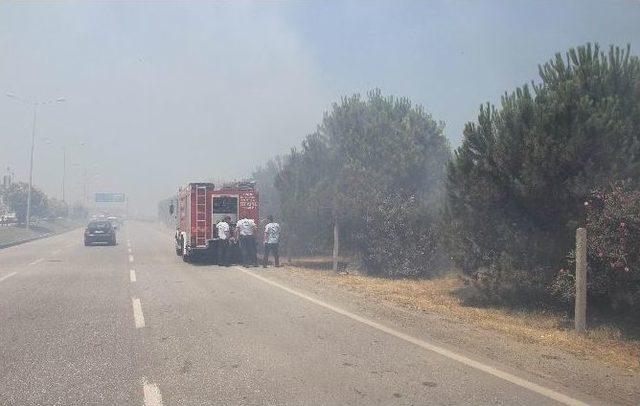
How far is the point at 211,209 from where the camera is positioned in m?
21.4

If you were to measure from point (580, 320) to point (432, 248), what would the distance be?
9.33 meters

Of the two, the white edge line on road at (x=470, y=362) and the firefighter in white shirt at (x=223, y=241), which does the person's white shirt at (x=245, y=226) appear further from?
the white edge line on road at (x=470, y=362)

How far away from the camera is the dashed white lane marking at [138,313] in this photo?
9.47 meters

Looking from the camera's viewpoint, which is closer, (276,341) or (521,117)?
(276,341)

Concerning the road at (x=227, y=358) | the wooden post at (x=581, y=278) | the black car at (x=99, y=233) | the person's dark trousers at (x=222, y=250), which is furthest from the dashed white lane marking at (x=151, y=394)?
the black car at (x=99, y=233)

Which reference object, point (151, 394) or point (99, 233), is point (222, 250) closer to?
point (151, 394)

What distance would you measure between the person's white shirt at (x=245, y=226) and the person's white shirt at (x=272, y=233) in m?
0.57

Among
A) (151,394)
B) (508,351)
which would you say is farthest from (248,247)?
(151,394)

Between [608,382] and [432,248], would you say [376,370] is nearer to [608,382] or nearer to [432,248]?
[608,382]

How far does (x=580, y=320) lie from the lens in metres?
9.43

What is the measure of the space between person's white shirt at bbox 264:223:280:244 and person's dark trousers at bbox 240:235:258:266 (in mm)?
603

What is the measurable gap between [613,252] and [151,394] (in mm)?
7169

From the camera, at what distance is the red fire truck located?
837 inches

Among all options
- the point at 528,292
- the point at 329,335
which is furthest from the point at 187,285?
the point at 528,292
